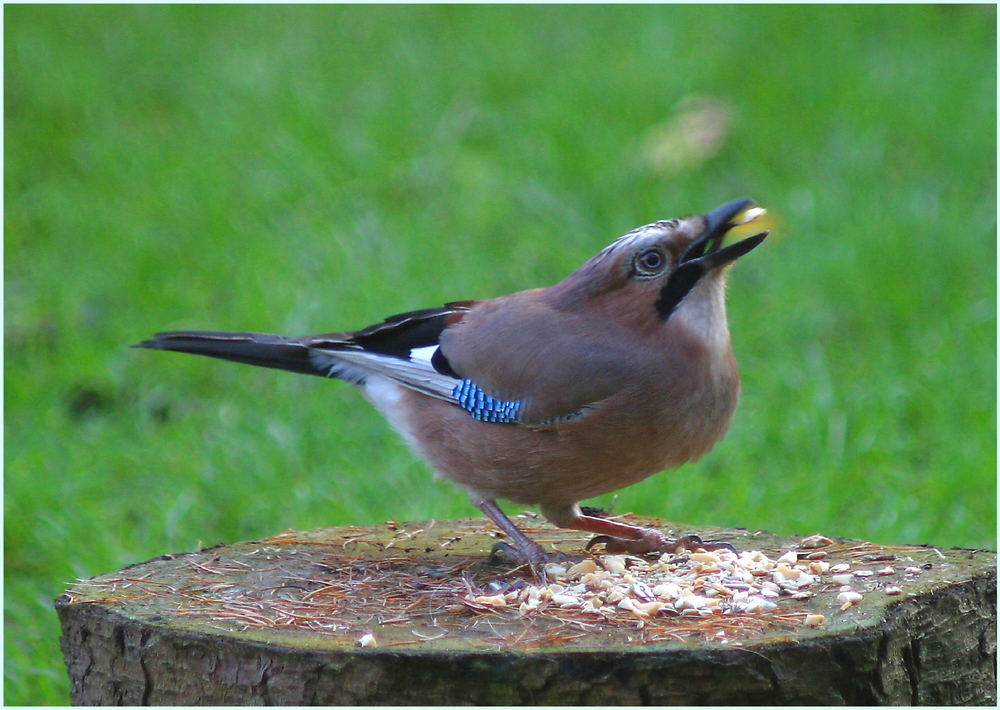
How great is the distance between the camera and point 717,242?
3961 mm

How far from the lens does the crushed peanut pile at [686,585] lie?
3283mm

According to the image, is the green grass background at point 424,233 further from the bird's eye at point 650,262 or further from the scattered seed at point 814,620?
the scattered seed at point 814,620

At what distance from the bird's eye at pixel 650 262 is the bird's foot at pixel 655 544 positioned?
2.72ft

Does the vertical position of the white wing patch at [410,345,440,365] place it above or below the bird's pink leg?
above

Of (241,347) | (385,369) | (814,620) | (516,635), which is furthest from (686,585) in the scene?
(241,347)

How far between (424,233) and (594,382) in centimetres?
450

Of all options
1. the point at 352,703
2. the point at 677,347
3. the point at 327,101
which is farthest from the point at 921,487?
the point at 327,101

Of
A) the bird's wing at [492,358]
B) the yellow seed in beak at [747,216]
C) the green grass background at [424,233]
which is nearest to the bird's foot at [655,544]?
the bird's wing at [492,358]

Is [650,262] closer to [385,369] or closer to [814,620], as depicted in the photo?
[385,369]

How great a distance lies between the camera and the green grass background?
6082mm

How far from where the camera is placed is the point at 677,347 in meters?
3.92

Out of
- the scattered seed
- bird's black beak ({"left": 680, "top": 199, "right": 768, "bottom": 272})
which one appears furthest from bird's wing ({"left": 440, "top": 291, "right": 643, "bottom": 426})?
the scattered seed

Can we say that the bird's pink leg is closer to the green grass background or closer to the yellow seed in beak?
the yellow seed in beak

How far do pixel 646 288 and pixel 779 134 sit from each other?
5500mm
